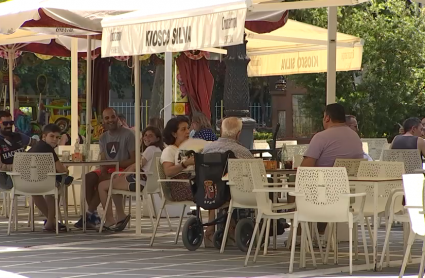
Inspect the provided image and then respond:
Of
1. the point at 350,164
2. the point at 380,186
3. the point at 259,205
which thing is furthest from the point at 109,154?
the point at 380,186

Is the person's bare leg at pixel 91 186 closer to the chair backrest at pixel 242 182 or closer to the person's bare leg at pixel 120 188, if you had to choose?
the person's bare leg at pixel 120 188

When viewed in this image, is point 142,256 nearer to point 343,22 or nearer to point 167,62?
point 167,62

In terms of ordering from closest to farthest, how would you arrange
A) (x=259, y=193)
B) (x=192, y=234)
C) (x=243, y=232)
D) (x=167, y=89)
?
(x=259, y=193), (x=243, y=232), (x=192, y=234), (x=167, y=89)

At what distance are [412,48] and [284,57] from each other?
31.8 feet

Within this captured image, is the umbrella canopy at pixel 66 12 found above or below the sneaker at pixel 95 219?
above

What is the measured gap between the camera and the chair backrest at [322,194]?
8656 millimetres

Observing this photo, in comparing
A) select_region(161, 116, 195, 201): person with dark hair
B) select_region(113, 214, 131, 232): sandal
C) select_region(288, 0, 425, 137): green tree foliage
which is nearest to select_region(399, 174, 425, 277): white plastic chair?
select_region(161, 116, 195, 201): person with dark hair

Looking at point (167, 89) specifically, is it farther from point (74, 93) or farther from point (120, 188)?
point (120, 188)

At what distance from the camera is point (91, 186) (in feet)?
43.2

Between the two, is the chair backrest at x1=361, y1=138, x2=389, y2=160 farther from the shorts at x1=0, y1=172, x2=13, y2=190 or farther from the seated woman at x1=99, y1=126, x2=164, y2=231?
the shorts at x1=0, y1=172, x2=13, y2=190

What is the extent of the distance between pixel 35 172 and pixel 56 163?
28 centimetres

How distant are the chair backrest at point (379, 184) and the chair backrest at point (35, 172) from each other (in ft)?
12.9

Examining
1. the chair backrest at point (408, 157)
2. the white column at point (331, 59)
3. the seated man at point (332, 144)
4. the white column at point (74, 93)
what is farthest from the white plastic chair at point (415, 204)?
the white column at point (74, 93)

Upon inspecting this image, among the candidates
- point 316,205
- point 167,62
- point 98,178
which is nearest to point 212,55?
point 167,62
